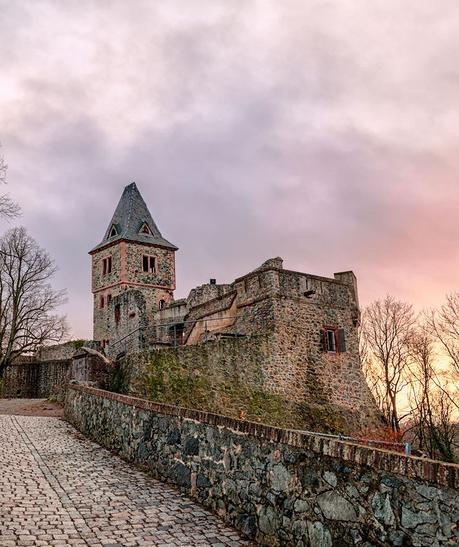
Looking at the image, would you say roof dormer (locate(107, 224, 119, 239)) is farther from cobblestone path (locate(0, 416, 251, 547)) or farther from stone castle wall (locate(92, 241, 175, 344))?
cobblestone path (locate(0, 416, 251, 547))

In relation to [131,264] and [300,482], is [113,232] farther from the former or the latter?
[300,482]

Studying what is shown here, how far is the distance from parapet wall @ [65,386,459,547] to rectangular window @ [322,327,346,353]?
16.8 meters

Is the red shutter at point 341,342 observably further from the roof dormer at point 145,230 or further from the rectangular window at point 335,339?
the roof dormer at point 145,230

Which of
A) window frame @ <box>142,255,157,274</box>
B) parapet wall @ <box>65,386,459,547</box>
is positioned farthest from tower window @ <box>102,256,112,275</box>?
parapet wall @ <box>65,386,459,547</box>

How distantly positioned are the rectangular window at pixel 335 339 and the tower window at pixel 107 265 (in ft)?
86.7

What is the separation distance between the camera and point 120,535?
6.05 metres

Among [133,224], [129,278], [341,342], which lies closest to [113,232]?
[133,224]

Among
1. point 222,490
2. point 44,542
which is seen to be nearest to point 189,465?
point 222,490

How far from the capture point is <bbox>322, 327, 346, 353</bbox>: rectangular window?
25.2 m

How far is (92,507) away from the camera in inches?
283

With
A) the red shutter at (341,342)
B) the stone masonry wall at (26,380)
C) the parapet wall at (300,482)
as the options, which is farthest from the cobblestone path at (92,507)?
the stone masonry wall at (26,380)

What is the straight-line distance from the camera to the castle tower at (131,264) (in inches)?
1794

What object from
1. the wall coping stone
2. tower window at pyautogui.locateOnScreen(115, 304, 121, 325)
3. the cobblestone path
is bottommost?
the cobblestone path

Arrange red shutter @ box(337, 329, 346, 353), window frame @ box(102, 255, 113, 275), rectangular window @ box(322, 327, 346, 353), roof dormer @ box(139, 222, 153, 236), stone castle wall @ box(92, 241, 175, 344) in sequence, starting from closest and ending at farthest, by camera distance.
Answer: rectangular window @ box(322, 327, 346, 353) → red shutter @ box(337, 329, 346, 353) → stone castle wall @ box(92, 241, 175, 344) → window frame @ box(102, 255, 113, 275) → roof dormer @ box(139, 222, 153, 236)
